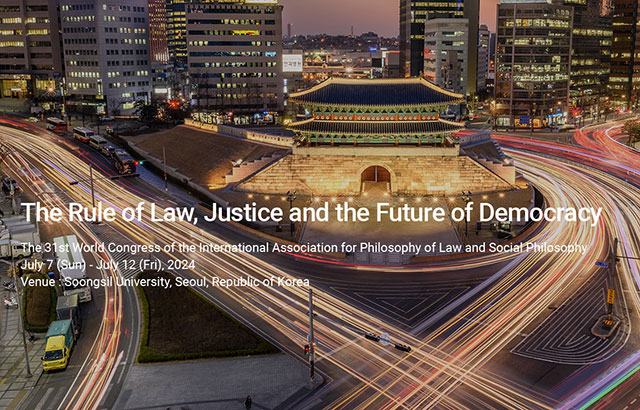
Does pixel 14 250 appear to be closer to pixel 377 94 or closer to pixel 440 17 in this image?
pixel 377 94

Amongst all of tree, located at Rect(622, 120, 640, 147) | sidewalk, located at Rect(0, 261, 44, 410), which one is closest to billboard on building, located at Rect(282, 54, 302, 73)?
tree, located at Rect(622, 120, 640, 147)

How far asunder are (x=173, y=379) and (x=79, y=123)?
107 metres

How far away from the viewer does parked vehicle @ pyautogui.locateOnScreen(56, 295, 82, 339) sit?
133ft

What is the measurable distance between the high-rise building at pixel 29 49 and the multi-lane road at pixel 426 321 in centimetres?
10546

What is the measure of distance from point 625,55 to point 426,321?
556 feet

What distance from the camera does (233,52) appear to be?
453ft

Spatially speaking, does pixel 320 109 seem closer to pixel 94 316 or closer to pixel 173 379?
pixel 94 316

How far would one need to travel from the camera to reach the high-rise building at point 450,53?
162 m

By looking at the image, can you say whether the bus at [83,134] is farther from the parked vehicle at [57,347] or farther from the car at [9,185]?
the parked vehicle at [57,347]

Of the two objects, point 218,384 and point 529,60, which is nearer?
point 218,384

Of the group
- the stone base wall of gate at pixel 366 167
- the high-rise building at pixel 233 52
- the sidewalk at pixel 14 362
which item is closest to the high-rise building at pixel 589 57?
the high-rise building at pixel 233 52

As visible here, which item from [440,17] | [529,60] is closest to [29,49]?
[440,17]

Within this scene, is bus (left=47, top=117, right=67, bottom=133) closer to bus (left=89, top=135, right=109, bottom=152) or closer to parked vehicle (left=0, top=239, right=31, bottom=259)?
bus (left=89, top=135, right=109, bottom=152)

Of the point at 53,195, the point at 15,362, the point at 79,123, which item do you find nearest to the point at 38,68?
the point at 79,123
